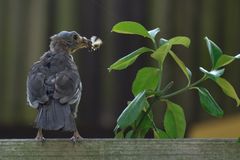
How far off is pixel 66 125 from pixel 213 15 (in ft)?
12.9

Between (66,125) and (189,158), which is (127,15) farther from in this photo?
(189,158)

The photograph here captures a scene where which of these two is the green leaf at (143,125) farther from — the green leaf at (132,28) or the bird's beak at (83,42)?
the bird's beak at (83,42)

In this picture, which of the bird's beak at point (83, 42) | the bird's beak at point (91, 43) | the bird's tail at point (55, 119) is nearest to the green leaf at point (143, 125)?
the bird's tail at point (55, 119)

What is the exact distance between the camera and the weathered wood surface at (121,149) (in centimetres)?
210

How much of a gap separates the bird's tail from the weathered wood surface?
413mm

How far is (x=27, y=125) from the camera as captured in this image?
240 inches

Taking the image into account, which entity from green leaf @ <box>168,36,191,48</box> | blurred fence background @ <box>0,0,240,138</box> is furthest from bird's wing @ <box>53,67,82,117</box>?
blurred fence background @ <box>0,0,240,138</box>

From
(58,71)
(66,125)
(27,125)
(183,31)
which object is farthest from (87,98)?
(66,125)

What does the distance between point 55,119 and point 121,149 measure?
549 mm

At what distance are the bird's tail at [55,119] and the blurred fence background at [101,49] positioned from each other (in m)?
3.30

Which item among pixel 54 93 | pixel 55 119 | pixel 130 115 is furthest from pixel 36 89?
pixel 130 115

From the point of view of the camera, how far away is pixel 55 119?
2598 mm

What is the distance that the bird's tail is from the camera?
2572 millimetres

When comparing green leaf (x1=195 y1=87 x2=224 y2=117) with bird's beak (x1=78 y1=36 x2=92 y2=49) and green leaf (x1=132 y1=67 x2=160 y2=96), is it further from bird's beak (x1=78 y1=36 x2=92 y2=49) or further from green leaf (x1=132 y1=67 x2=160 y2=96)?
bird's beak (x1=78 y1=36 x2=92 y2=49)
